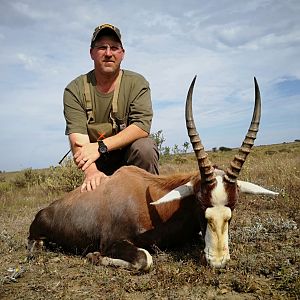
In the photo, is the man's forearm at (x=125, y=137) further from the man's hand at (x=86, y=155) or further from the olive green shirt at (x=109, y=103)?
the man's hand at (x=86, y=155)

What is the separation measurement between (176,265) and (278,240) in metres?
1.41

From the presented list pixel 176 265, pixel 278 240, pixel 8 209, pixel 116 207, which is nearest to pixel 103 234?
pixel 116 207

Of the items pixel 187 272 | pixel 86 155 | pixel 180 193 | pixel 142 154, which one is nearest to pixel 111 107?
pixel 142 154

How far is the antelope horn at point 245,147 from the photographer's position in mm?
4188

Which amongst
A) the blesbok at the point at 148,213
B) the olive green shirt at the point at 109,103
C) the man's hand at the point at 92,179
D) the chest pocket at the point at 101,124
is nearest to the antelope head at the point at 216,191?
the blesbok at the point at 148,213

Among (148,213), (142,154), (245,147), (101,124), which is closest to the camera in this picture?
(245,147)

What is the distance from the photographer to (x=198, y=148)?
4430mm

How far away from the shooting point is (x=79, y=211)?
530 centimetres

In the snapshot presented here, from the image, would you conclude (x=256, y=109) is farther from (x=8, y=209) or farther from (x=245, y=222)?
(x=8, y=209)

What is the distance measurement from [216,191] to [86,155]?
2.12 m

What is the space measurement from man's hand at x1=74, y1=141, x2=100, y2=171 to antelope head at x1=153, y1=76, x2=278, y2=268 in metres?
1.40

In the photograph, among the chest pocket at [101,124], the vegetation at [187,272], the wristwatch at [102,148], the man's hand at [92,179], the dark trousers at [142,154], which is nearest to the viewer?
the vegetation at [187,272]

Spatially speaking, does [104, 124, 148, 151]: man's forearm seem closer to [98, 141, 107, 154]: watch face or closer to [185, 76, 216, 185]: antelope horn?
[98, 141, 107, 154]: watch face

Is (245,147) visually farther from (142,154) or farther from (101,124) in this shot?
(101,124)
